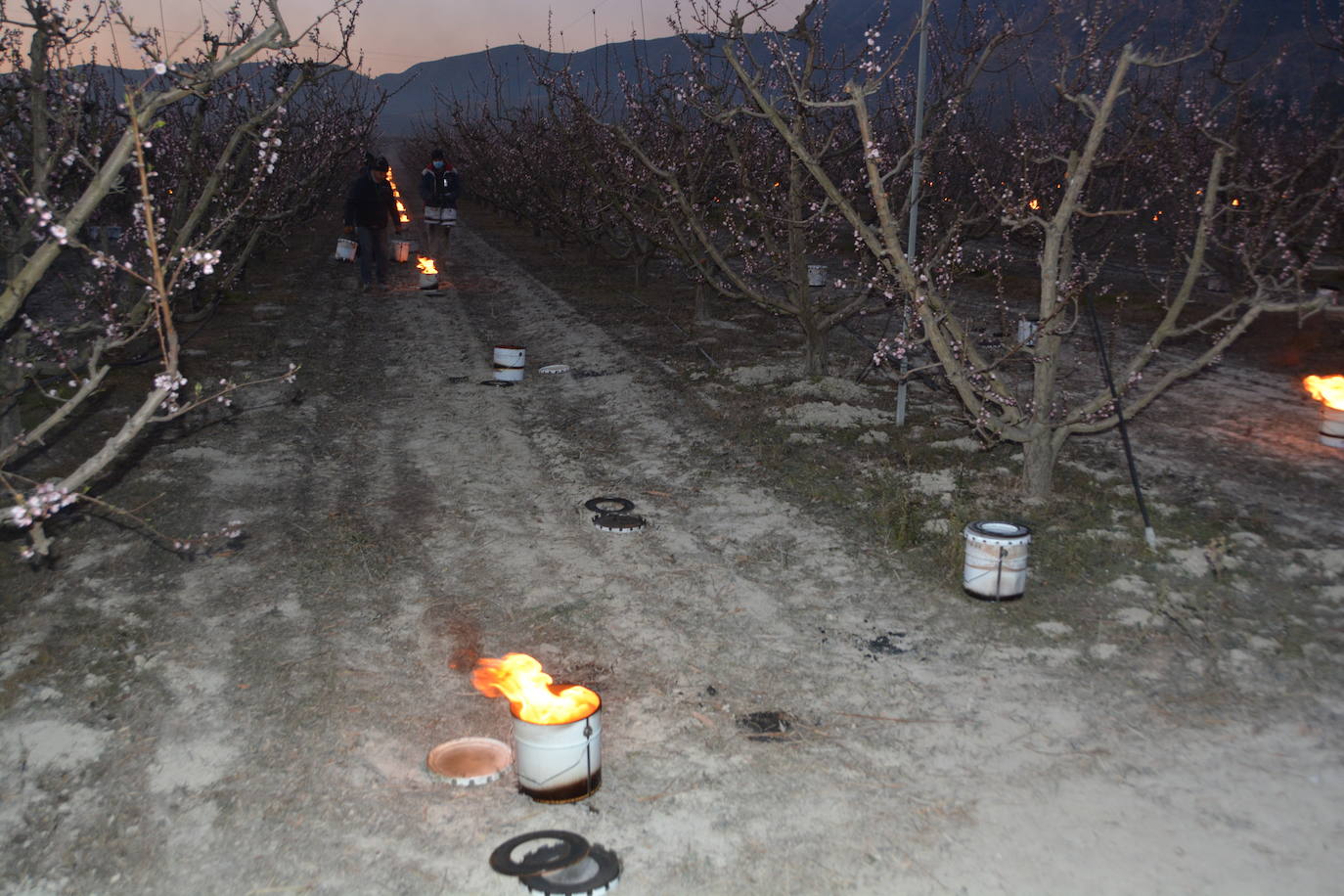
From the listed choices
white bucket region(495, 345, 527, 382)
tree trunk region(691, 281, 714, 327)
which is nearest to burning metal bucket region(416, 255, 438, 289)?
tree trunk region(691, 281, 714, 327)

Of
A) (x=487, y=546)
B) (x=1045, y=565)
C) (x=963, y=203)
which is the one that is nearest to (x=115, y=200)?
(x=487, y=546)

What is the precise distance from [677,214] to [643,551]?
793cm

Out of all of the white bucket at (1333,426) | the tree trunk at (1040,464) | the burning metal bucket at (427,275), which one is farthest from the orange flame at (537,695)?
the burning metal bucket at (427,275)

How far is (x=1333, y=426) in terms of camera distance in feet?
25.2

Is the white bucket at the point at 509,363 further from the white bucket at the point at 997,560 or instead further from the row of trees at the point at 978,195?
the white bucket at the point at 997,560

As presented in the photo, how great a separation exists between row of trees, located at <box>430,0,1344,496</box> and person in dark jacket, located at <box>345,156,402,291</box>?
9.75 ft

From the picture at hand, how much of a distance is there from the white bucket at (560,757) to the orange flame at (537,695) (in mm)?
37

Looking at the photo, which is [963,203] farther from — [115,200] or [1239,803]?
[1239,803]

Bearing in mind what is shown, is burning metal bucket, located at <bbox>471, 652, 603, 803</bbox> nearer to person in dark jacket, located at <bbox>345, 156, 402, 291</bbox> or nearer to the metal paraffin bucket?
the metal paraffin bucket

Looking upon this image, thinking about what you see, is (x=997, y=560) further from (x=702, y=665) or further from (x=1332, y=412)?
(x=1332, y=412)

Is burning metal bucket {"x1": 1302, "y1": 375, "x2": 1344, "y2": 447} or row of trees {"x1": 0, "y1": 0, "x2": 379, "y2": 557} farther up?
row of trees {"x1": 0, "y1": 0, "x2": 379, "y2": 557}

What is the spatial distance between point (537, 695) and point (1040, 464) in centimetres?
440

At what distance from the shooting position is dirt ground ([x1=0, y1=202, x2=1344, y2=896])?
3.43m

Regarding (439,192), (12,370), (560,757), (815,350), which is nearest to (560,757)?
(560,757)
